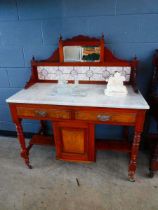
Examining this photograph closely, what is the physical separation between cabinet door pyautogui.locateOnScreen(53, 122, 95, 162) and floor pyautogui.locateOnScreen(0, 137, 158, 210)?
0.19 metres

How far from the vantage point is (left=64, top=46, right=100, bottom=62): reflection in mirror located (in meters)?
1.55

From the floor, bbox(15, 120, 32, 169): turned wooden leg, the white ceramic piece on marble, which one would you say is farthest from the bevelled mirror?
the floor

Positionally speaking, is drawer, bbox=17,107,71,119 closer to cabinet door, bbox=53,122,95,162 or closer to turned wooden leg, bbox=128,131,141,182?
cabinet door, bbox=53,122,95,162

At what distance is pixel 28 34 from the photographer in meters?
1.67

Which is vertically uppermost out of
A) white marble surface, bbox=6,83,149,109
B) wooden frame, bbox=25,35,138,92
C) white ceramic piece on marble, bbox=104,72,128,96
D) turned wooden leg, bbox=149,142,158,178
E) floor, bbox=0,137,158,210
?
wooden frame, bbox=25,35,138,92

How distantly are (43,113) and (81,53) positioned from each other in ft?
2.25

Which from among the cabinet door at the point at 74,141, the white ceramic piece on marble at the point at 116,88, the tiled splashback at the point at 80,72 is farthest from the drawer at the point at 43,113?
the tiled splashback at the point at 80,72

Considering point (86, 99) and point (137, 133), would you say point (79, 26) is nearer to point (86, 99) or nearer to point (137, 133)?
point (86, 99)

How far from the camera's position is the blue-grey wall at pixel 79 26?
4.77 feet

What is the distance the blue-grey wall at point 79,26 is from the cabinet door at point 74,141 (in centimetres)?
77

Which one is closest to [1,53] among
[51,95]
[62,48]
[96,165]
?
[62,48]

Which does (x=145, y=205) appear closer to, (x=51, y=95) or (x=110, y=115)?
(x=110, y=115)

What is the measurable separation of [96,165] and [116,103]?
0.86 meters

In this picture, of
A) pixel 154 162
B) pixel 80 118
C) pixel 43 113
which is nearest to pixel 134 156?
pixel 154 162
